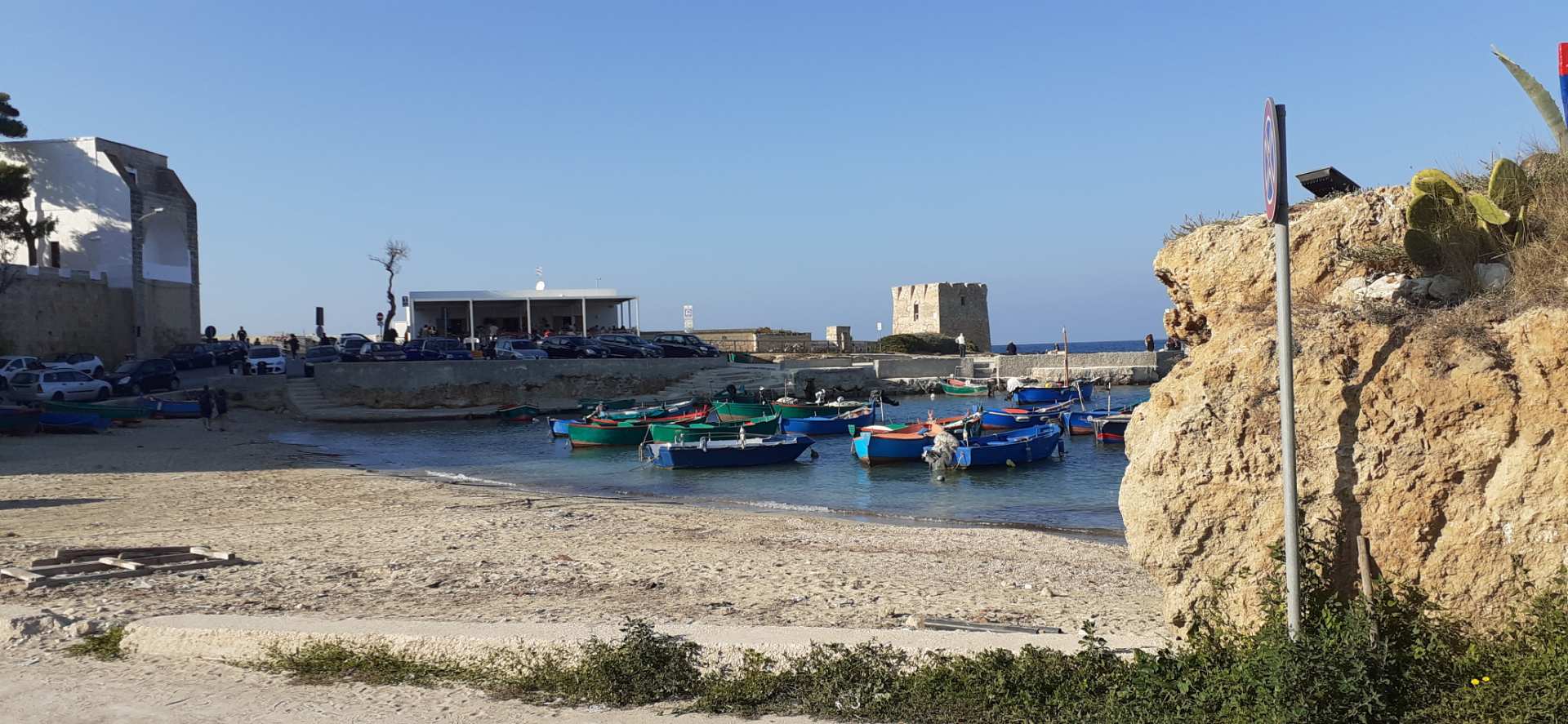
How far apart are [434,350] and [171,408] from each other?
550 inches

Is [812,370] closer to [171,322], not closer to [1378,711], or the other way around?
[171,322]

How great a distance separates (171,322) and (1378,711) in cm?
6168

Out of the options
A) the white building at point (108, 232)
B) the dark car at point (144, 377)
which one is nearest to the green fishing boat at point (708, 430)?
the dark car at point (144, 377)

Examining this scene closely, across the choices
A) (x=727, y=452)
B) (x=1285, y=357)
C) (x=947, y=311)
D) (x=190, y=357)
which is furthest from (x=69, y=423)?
(x=947, y=311)

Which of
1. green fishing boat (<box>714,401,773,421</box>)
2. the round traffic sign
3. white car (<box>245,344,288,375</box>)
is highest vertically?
the round traffic sign

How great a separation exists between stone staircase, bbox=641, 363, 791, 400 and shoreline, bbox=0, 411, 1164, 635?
29.2 meters

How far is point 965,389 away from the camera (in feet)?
188

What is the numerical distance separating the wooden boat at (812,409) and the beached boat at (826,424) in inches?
56.9

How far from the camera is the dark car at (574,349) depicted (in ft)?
171

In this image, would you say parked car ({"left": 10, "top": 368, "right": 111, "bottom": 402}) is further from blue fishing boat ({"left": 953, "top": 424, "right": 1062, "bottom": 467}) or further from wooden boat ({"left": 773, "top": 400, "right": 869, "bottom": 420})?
blue fishing boat ({"left": 953, "top": 424, "right": 1062, "bottom": 467})

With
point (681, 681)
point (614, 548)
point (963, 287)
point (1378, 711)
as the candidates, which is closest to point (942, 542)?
point (614, 548)

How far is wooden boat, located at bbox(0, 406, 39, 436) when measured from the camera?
2847 cm

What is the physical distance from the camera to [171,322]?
183ft

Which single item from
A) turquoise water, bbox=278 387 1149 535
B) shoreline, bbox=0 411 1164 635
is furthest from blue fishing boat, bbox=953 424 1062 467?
shoreline, bbox=0 411 1164 635
